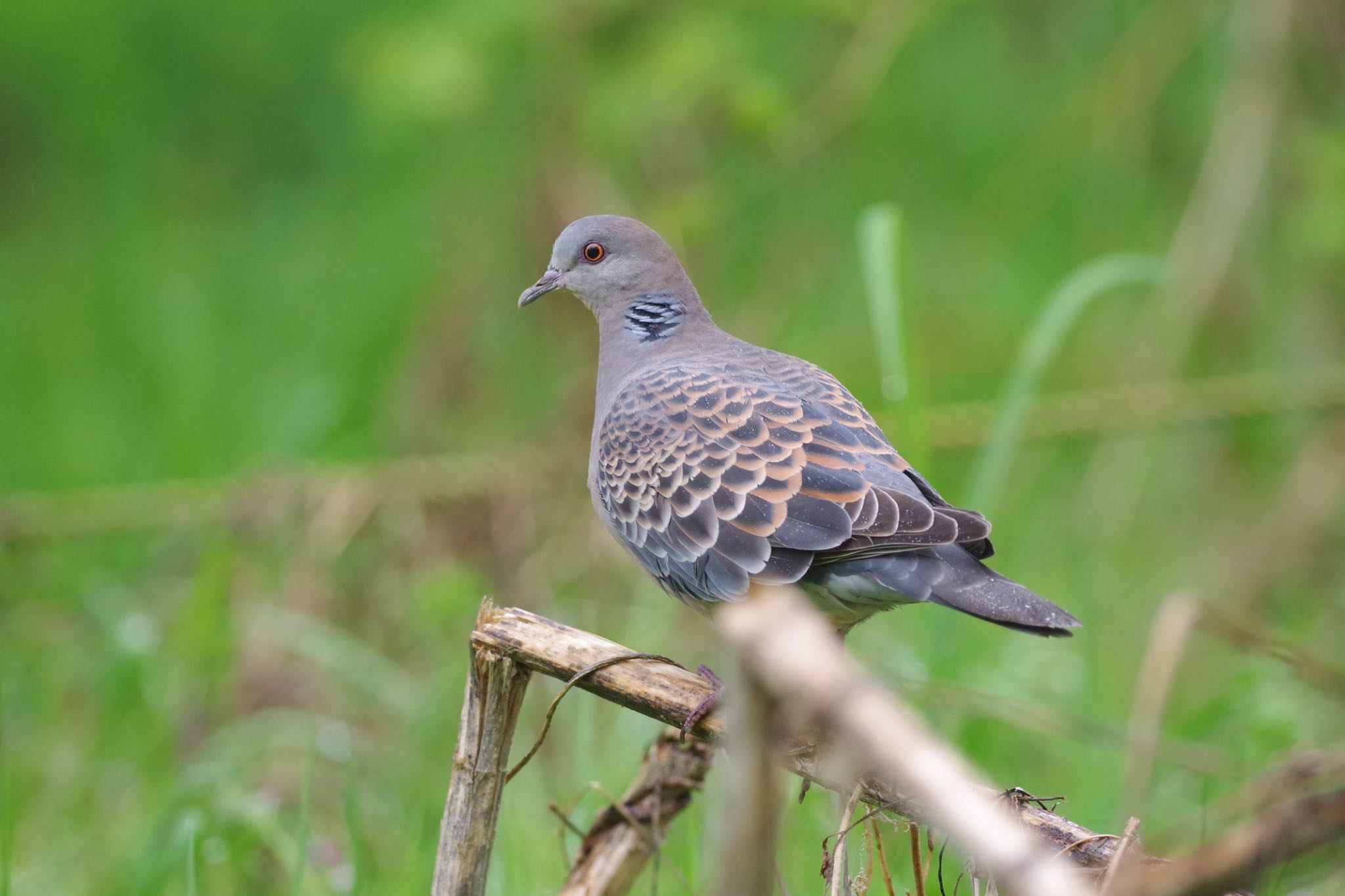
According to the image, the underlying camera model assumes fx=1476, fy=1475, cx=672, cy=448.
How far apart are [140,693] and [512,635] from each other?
296 cm

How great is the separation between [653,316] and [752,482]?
89 cm

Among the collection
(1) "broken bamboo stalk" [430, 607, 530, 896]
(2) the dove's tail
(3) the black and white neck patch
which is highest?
(3) the black and white neck patch

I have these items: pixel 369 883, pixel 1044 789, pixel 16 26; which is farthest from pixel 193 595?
pixel 16 26

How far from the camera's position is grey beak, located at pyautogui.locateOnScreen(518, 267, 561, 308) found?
12.6ft

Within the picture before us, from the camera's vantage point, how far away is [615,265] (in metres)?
3.80

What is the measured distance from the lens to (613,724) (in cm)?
493

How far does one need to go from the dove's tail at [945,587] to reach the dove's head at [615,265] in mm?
1157

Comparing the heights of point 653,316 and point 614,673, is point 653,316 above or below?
above

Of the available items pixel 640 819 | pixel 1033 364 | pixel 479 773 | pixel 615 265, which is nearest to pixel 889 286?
pixel 1033 364

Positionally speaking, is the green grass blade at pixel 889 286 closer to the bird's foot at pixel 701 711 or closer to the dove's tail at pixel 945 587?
the dove's tail at pixel 945 587

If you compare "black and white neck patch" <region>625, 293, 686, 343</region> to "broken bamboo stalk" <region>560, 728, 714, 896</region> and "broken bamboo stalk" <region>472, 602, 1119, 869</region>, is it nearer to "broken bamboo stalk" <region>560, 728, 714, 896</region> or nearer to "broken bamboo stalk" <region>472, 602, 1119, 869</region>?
"broken bamboo stalk" <region>560, 728, 714, 896</region>

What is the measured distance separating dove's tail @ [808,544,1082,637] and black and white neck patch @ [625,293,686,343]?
101 centimetres

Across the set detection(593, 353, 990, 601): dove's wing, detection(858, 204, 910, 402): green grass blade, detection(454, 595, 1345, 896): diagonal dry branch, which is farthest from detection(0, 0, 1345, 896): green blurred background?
detection(454, 595, 1345, 896): diagonal dry branch

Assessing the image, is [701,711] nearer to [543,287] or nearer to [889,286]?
[889,286]
